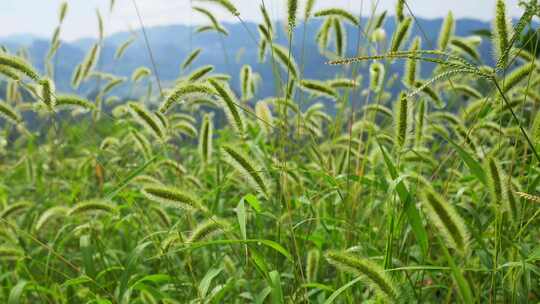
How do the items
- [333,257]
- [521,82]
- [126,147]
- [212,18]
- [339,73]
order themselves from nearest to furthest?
[333,257] < [521,82] < [212,18] < [339,73] < [126,147]

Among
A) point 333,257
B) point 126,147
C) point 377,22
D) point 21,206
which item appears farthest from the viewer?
point 126,147

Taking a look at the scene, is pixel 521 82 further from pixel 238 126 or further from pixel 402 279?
pixel 238 126

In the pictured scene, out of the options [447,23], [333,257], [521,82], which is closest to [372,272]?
[333,257]

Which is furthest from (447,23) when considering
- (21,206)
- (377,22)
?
(21,206)

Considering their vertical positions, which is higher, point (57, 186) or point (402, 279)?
point (402, 279)

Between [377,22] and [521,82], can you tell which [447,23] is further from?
[521,82]

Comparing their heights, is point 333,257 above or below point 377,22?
below

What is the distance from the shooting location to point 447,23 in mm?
2678

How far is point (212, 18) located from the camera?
3.36 m

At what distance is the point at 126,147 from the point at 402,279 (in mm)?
3882

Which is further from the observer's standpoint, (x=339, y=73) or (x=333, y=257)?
(x=339, y=73)

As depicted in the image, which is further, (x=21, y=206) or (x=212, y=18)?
(x=212, y=18)

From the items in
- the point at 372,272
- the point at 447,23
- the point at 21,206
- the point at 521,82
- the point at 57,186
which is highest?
the point at 447,23

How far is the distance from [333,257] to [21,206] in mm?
2309
